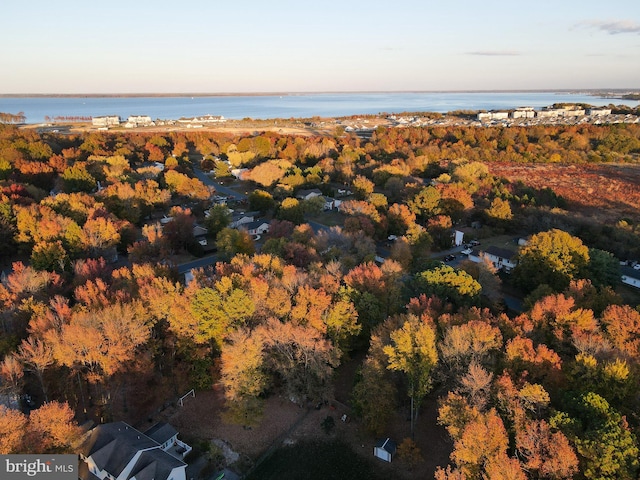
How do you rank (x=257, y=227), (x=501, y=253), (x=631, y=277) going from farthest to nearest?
(x=257, y=227), (x=501, y=253), (x=631, y=277)

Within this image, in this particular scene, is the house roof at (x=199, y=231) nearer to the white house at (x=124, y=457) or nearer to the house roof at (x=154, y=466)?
the white house at (x=124, y=457)

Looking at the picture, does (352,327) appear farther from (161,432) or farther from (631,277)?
(631,277)

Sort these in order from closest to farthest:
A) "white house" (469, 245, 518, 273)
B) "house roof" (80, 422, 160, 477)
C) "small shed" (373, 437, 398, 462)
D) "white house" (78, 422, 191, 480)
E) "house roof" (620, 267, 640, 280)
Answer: "white house" (78, 422, 191, 480)
"house roof" (80, 422, 160, 477)
"small shed" (373, 437, 398, 462)
"house roof" (620, 267, 640, 280)
"white house" (469, 245, 518, 273)

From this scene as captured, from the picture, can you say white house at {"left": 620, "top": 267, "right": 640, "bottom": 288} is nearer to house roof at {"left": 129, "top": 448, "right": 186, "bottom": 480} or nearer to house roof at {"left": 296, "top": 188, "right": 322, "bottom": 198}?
house roof at {"left": 129, "top": 448, "right": 186, "bottom": 480}

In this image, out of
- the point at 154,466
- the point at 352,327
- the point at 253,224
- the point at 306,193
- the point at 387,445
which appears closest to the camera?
the point at 154,466

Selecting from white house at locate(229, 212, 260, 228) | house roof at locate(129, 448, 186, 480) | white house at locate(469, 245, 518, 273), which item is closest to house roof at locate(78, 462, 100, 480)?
house roof at locate(129, 448, 186, 480)

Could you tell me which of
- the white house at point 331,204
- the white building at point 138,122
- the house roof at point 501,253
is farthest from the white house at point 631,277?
the white building at point 138,122

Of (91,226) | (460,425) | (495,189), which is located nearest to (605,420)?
(460,425)

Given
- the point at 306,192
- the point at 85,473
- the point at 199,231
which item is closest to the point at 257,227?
the point at 199,231
